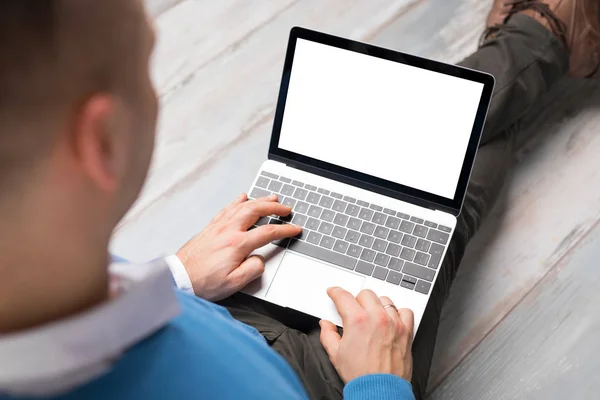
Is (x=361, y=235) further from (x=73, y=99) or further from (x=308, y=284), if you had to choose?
(x=73, y=99)

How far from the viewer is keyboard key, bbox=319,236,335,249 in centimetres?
83

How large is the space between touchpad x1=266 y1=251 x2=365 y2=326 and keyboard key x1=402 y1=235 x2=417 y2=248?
74mm

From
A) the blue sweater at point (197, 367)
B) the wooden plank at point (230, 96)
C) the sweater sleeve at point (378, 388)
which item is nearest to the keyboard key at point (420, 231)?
the sweater sleeve at point (378, 388)

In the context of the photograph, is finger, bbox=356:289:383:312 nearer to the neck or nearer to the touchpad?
the touchpad

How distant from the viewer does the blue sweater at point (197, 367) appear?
0.43 meters

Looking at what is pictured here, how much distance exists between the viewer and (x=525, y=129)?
109 centimetres

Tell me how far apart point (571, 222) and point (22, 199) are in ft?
2.98

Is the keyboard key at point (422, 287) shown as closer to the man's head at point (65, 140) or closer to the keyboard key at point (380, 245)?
the keyboard key at point (380, 245)

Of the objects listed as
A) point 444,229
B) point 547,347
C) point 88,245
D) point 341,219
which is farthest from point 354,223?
point 88,245

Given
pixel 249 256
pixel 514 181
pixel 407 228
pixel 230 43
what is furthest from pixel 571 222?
pixel 230 43

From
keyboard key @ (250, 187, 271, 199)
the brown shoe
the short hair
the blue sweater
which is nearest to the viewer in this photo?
the short hair

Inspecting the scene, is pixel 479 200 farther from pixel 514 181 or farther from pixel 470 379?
pixel 470 379

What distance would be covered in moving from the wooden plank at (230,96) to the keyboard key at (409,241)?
0.43 meters

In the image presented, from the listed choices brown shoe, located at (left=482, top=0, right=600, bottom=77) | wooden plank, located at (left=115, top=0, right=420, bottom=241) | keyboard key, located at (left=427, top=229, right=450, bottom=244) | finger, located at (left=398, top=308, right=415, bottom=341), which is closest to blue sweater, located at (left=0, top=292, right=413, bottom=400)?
finger, located at (left=398, top=308, right=415, bottom=341)
